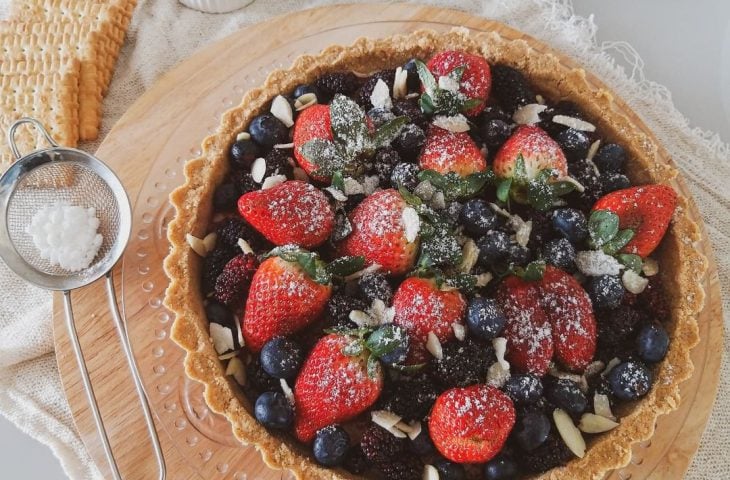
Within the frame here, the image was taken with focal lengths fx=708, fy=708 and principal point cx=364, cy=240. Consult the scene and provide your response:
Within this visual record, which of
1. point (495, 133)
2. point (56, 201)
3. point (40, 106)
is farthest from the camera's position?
point (40, 106)

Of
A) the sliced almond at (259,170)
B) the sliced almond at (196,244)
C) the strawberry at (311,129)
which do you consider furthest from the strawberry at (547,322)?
the sliced almond at (196,244)

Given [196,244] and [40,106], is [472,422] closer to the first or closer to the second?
[196,244]

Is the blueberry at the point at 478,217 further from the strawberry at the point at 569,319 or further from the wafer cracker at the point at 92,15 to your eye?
the wafer cracker at the point at 92,15

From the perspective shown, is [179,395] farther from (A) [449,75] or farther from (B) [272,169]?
(A) [449,75]

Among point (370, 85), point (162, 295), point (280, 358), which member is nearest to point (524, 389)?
point (280, 358)

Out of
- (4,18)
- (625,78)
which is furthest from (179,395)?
(625,78)

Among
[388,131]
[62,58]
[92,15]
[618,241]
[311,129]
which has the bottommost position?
[62,58]
